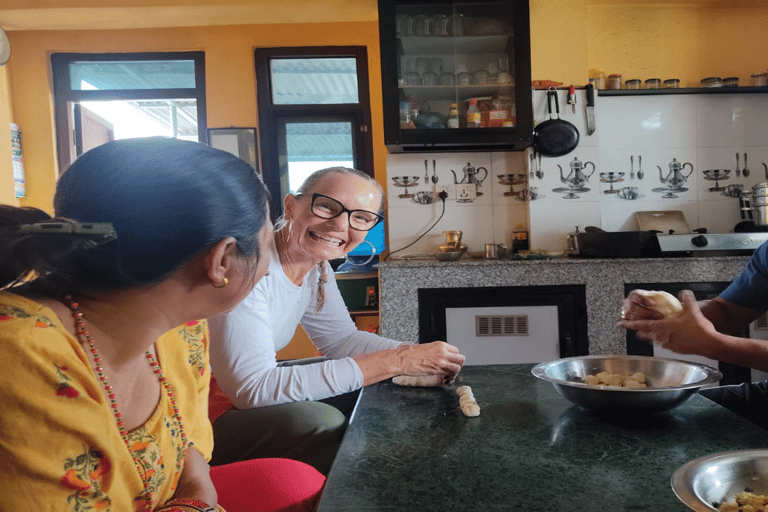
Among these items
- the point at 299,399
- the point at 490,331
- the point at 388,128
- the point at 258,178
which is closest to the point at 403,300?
the point at 490,331

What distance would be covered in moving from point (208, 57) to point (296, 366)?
332 cm

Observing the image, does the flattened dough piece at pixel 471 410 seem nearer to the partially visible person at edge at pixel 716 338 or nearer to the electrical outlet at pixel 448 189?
the partially visible person at edge at pixel 716 338

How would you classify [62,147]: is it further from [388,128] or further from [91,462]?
[91,462]

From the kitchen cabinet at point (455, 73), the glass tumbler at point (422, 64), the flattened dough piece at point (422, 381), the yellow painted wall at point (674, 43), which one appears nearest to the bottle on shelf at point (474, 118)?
the kitchen cabinet at point (455, 73)

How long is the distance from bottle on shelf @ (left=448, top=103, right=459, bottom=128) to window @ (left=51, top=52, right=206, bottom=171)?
202cm

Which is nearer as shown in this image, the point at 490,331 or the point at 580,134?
the point at 490,331

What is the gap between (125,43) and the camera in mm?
3867

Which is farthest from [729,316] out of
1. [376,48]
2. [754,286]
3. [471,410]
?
[376,48]

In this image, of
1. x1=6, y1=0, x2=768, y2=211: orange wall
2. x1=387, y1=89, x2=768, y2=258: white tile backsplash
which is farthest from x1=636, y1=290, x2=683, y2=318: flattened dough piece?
x1=6, y1=0, x2=768, y2=211: orange wall

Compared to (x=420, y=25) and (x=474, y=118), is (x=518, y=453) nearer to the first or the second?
(x=474, y=118)

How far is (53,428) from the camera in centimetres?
60

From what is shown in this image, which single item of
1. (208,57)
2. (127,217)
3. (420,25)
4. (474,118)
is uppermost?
(208,57)

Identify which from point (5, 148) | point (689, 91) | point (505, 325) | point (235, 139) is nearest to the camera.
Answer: point (505, 325)

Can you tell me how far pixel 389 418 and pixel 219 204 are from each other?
0.54 meters
